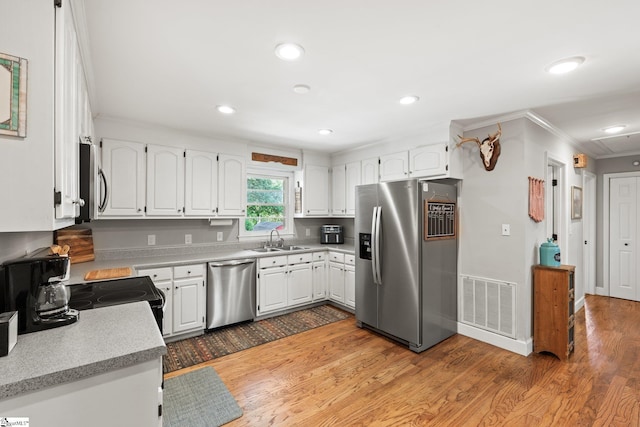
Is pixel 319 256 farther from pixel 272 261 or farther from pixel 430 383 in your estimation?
pixel 430 383

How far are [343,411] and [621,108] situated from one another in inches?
149

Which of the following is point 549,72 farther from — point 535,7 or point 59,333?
point 59,333

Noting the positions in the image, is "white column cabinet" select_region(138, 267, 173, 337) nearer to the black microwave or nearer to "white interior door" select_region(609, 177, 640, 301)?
the black microwave

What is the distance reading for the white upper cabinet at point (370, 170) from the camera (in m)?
4.24

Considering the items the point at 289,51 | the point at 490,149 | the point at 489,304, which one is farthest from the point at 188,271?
the point at 490,149

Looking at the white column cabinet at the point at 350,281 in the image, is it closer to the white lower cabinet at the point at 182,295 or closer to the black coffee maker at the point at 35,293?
the white lower cabinet at the point at 182,295

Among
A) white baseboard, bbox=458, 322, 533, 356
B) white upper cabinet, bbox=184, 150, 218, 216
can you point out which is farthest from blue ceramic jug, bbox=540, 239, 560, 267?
white upper cabinet, bbox=184, 150, 218, 216

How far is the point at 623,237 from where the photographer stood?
486cm

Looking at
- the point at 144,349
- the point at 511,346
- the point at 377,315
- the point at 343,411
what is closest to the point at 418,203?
the point at 377,315

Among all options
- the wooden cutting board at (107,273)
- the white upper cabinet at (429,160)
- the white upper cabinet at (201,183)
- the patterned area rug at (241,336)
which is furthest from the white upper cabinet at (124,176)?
the white upper cabinet at (429,160)

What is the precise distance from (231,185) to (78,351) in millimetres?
3062

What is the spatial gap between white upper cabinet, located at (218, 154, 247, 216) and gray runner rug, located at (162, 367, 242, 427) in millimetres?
1994

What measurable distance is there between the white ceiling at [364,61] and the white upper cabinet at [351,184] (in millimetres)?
1303

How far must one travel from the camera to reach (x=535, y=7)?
4.91ft
